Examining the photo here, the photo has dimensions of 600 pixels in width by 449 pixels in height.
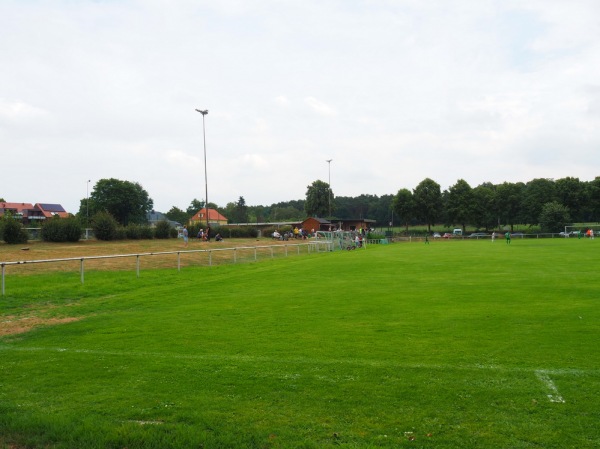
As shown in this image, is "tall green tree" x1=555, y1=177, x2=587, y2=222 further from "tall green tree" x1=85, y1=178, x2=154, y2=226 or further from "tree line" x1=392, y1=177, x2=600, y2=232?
"tall green tree" x1=85, y1=178, x2=154, y2=226

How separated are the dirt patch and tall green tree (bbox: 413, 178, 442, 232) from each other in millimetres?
102273

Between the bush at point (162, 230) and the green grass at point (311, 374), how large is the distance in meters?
42.1

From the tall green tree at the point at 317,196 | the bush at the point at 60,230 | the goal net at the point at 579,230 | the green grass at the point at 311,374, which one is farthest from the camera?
the tall green tree at the point at 317,196

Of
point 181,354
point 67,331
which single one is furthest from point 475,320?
point 67,331

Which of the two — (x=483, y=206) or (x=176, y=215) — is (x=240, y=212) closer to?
(x=176, y=215)

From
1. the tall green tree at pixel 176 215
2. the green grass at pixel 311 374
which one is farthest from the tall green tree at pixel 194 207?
the green grass at pixel 311 374

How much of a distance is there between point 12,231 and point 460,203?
88.7 metres

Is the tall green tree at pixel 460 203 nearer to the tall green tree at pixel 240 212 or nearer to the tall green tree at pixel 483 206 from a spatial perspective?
the tall green tree at pixel 483 206

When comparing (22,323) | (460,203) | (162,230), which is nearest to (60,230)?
(162,230)

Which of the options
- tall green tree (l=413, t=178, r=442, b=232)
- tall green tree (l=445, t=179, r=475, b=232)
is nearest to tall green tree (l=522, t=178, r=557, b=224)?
tall green tree (l=445, t=179, r=475, b=232)

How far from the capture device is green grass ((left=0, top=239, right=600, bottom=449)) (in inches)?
186

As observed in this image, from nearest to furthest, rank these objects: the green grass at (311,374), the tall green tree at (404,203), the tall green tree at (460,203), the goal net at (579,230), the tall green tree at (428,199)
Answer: the green grass at (311,374)
the goal net at (579,230)
the tall green tree at (460,203)
the tall green tree at (428,199)
the tall green tree at (404,203)

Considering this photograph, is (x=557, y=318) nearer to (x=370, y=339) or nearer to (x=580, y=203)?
(x=370, y=339)

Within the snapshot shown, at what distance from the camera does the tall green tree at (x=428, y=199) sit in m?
109
